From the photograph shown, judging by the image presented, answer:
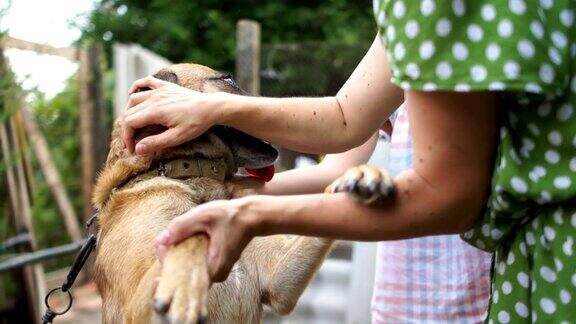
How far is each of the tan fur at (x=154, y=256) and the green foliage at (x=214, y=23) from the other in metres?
7.81

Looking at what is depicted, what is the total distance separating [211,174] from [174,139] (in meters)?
0.73

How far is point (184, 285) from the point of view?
1992 millimetres

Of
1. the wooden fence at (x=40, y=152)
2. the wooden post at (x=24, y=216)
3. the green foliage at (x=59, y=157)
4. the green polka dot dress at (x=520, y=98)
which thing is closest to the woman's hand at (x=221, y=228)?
the green polka dot dress at (x=520, y=98)

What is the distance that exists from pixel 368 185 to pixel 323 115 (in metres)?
0.66

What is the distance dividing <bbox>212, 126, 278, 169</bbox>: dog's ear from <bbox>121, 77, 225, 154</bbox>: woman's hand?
59cm

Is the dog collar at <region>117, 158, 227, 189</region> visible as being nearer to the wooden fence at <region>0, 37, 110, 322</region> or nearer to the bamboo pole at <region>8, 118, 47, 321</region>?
the wooden fence at <region>0, 37, 110, 322</region>

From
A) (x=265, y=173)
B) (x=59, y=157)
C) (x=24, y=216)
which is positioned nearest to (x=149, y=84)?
(x=265, y=173)

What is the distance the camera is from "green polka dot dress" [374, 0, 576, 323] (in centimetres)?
154

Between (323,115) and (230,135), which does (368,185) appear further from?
(230,135)

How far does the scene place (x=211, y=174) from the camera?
3.24 meters

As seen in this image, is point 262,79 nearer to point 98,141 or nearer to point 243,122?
point 98,141

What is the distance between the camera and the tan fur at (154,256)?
2883 millimetres

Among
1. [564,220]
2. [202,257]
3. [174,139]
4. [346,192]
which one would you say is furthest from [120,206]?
[564,220]

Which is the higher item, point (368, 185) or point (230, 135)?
point (368, 185)
